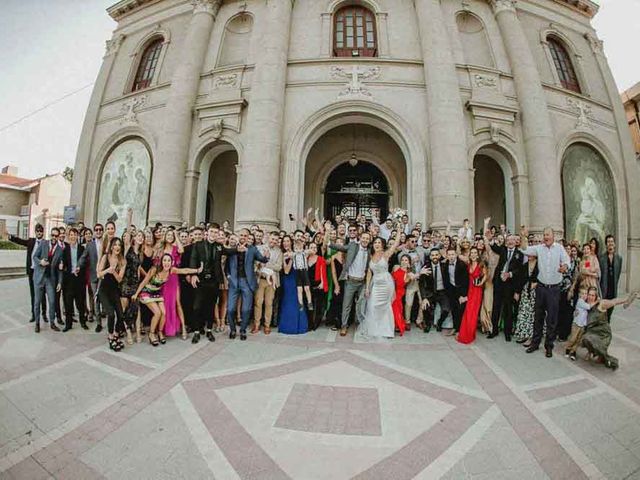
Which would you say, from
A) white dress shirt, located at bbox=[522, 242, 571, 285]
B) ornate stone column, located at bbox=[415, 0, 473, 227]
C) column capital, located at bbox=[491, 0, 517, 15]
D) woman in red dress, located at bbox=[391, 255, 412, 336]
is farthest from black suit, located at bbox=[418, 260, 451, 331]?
column capital, located at bbox=[491, 0, 517, 15]

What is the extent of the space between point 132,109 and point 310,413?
47.4ft

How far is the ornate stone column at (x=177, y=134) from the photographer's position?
10.4m

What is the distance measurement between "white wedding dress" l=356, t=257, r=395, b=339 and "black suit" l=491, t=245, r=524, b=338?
2.04 meters

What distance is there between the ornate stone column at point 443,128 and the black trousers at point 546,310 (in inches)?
176

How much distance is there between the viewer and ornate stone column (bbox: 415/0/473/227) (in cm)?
917

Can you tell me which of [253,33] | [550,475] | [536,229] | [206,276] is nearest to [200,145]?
[253,33]

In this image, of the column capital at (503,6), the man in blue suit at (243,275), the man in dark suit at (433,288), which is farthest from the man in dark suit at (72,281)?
the column capital at (503,6)

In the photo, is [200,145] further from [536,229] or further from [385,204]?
[536,229]

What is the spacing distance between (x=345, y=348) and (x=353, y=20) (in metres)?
13.1

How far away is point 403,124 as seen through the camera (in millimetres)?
10211

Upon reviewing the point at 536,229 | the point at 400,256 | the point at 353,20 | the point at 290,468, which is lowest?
the point at 290,468

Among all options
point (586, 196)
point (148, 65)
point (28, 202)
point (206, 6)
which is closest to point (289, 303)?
point (206, 6)

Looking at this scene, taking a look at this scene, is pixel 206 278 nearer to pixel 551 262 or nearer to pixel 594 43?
pixel 551 262

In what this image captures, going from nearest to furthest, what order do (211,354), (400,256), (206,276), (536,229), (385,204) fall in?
1. (211,354)
2. (206,276)
3. (400,256)
4. (536,229)
5. (385,204)
